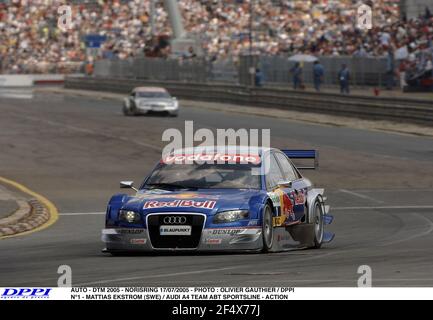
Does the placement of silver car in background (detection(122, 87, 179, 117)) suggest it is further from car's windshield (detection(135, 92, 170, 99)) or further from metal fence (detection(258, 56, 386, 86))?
metal fence (detection(258, 56, 386, 86))

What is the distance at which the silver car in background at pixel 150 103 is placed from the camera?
1983 inches

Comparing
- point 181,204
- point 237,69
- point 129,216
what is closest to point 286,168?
point 181,204

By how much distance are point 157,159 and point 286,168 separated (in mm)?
16064

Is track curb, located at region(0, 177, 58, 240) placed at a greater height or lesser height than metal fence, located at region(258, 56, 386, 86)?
greater

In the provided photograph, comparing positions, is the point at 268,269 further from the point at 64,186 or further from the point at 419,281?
the point at 64,186

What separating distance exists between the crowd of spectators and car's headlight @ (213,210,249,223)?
35.7m

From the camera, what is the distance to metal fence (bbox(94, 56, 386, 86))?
51125 mm

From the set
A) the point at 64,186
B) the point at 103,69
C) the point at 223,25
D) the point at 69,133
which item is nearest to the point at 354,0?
the point at 223,25

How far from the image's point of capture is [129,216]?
44.5 ft

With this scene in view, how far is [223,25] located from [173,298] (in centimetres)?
6412

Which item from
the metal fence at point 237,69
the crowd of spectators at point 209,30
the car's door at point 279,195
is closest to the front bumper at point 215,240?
the car's door at point 279,195

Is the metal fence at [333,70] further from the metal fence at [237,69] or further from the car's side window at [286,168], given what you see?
the car's side window at [286,168]

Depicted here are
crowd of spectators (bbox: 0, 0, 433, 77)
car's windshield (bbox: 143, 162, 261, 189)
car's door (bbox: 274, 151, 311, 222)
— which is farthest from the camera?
crowd of spectators (bbox: 0, 0, 433, 77)

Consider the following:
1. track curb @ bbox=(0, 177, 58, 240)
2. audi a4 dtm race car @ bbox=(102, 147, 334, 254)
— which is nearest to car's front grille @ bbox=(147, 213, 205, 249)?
audi a4 dtm race car @ bbox=(102, 147, 334, 254)
